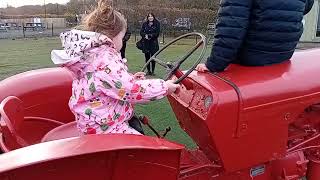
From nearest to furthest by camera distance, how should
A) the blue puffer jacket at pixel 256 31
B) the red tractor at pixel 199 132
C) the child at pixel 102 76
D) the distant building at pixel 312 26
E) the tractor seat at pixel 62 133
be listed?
the red tractor at pixel 199 132 → the child at pixel 102 76 → the blue puffer jacket at pixel 256 31 → the tractor seat at pixel 62 133 → the distant building at pixel 312 26

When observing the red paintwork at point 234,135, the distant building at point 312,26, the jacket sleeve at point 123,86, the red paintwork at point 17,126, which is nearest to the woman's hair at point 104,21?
the jacket sleeve at point 123,86

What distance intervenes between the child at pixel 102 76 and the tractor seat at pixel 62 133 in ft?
1.48

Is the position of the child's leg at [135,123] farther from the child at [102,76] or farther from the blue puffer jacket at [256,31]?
the blue puffer jacket at [256,31]

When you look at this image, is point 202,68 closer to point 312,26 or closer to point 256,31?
point 256,31

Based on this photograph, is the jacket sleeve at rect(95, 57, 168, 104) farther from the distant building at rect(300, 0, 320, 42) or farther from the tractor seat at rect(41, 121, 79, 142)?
the distant building at rect(300, 0, 320, 42)

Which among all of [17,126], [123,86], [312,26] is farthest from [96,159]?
[312,26]

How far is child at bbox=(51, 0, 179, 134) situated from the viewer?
2.16 metres

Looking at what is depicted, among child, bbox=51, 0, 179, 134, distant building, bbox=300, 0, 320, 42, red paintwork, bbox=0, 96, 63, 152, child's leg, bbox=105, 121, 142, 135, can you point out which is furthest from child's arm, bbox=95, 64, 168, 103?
distant building, bbox=300, 0, 320, 42

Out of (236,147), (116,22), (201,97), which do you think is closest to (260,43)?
(201,97)

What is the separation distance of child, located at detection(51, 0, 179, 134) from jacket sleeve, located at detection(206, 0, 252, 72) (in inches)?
14.5

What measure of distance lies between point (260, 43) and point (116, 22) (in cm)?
86

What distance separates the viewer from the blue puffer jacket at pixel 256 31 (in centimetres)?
232

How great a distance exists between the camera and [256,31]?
239 cm

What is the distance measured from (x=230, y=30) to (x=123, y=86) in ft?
2.32
